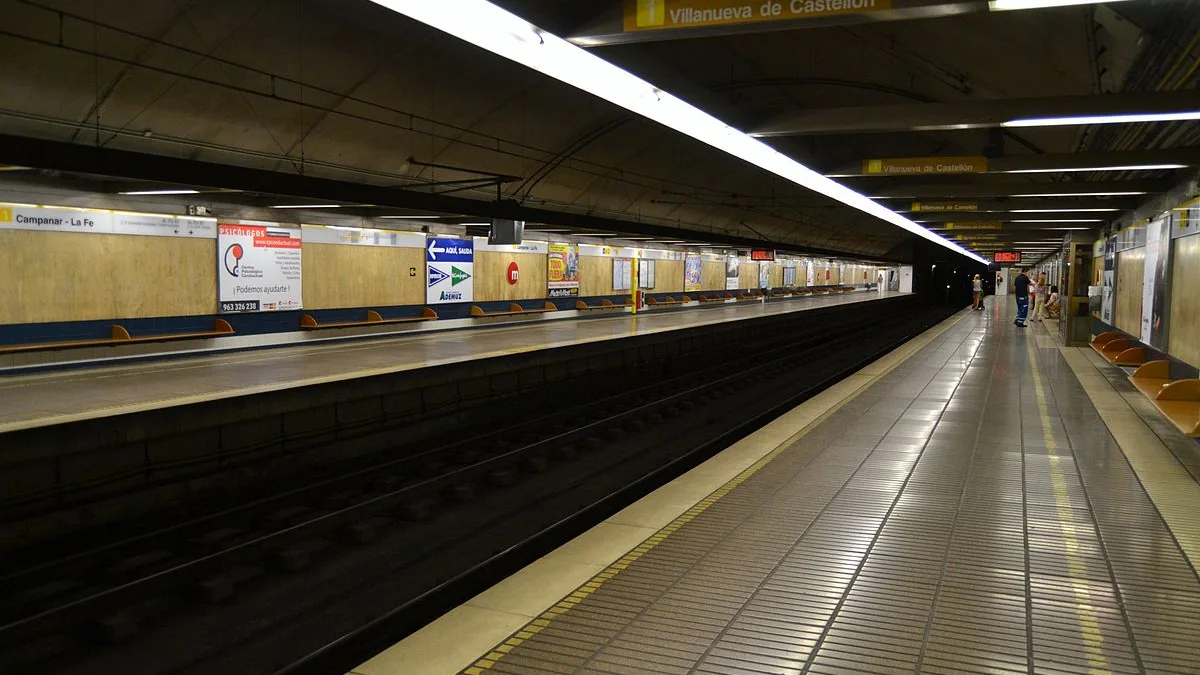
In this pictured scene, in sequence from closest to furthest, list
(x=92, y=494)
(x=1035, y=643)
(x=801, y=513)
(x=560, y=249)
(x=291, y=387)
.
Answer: (x=1035, y=643) → (x=801, y=513) → (x=92, y=494) → (x=291, y=387) → (x=560, y=249)

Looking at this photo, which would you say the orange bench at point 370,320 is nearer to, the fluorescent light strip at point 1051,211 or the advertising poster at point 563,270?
the advertising poster at point 563,270

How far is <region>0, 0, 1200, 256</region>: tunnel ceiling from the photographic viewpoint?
8664mm

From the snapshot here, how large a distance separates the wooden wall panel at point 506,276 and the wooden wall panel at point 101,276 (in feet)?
26.3

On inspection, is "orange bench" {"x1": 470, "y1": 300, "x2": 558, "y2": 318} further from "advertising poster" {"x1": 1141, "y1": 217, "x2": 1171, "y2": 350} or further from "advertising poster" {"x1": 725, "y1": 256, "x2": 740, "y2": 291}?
"advertising poster" {"x1": 725, "y1": 256, "x2": 740, "y2": 291}

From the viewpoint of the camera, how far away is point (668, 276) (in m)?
31.8

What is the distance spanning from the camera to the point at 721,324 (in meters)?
22.4

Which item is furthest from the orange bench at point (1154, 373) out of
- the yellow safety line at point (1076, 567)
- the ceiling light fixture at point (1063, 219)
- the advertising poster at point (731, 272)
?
the advertising poster at point (731, 272)

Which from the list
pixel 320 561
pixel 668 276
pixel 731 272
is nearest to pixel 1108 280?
pixel 320 561

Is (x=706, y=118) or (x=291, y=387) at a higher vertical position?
(x=706, y=118)

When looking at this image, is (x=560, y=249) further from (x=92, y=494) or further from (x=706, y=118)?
(x=92, y=494)

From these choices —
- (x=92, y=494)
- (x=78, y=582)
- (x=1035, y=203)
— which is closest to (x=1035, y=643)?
(x=78, y=582)

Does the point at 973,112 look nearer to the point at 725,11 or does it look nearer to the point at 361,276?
the point at 725,11

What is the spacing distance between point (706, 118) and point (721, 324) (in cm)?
1415

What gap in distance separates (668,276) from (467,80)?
59.4 feet
